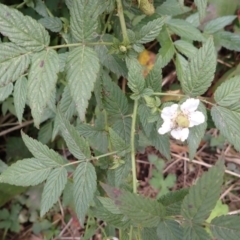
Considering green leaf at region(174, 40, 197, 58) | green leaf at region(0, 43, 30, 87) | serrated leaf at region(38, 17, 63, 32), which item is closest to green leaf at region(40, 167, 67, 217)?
green leaf at region(0, 43, 30, 87)

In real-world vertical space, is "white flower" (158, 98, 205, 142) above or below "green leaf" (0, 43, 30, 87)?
below

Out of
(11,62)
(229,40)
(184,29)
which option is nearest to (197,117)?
(11,62)

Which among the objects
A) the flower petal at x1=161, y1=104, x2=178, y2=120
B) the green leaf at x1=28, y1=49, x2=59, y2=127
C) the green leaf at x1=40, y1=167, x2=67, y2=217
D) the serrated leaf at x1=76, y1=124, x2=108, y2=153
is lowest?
the serrated leaf at x1=76, y1=124, x2=108, y2=153

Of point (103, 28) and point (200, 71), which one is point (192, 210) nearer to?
point (200, 71)

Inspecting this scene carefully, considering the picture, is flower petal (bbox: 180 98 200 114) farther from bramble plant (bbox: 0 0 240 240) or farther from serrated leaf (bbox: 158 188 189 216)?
serrated leaf (bbox: 158 188 189 216)

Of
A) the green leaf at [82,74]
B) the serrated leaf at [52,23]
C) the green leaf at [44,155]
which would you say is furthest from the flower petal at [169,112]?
the serrated leaf at [52,23]

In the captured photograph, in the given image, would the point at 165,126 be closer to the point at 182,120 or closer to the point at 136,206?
the point at 182,120
